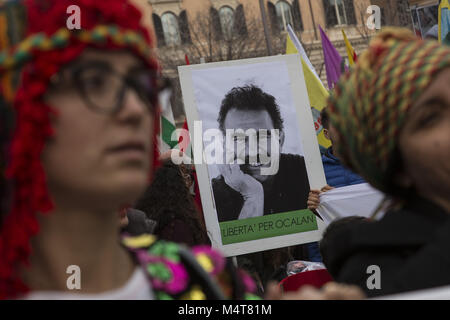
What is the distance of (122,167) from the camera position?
53.7 inches

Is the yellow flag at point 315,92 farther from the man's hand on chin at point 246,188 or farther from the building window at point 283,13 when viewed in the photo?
the building window at point 283,13

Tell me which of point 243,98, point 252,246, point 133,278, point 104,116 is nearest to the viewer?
point 104,116

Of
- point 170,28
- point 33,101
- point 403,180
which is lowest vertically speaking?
point 403,180

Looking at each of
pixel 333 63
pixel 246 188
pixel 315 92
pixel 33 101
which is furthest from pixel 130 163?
pixel 333 63

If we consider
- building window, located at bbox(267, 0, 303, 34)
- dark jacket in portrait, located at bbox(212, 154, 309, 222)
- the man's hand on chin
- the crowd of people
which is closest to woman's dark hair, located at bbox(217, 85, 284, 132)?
dark jacket in portrait, located at bbox(212, 154, 309, 222)

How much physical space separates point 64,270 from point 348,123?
852mm

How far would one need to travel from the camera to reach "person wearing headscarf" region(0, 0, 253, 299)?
4.42 ft

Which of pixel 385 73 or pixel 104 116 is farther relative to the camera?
pixel 385 73

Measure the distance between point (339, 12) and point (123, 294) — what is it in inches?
1216

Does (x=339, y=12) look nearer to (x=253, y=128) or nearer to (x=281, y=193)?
(x=253, y=128)

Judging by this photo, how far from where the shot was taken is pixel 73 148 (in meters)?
1.35

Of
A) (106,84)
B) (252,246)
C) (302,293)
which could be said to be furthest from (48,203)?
(252,246)

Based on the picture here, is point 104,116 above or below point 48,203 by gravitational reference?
above

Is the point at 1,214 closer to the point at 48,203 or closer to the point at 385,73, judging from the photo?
the point at 48,203
